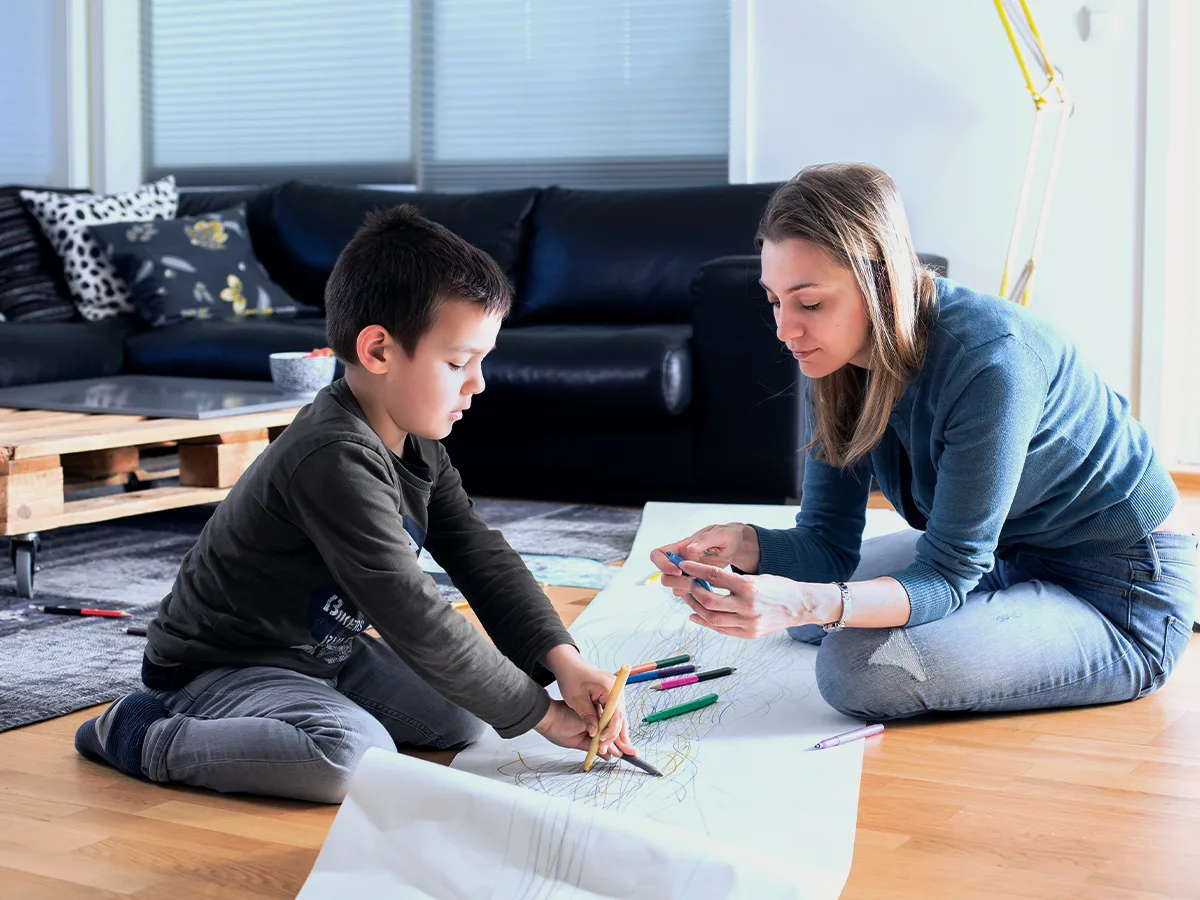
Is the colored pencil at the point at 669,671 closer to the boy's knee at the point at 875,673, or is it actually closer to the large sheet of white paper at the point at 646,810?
the large sheet of white paper at the point at 646,810

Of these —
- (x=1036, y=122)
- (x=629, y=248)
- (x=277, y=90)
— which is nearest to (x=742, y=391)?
(x=629, y=248)

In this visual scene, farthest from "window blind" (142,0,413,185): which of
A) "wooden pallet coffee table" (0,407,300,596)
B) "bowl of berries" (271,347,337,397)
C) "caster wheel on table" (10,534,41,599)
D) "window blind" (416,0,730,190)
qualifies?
"caster wheel on table" (10,534,41,599)

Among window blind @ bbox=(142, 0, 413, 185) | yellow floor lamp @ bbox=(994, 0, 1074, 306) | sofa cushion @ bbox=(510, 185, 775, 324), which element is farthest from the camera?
window blind @ bbox=(142, 0, 413, 185)

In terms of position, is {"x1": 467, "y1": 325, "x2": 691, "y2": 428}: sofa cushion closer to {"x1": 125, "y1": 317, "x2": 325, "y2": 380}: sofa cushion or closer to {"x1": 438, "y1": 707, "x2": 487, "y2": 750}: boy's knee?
{"x1": 125, "y1": 317, "x2": 325, "y2": 380}: sofa cushion

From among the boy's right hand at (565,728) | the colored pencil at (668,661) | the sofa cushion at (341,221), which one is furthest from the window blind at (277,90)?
the boy's right hand at (565,728)

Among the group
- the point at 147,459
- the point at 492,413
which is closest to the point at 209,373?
the point at 147,459

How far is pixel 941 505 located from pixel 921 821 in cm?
37

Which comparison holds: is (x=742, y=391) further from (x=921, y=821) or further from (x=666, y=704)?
(x=921, y=821)

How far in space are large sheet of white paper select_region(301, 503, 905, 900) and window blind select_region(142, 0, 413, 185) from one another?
3.24 metres

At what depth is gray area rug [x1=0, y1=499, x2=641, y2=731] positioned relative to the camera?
1758mm

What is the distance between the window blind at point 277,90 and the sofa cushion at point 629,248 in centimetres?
109

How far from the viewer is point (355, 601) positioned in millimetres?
1334

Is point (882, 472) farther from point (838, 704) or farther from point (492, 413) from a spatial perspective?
point (492, 413)

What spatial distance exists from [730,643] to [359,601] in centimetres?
76
